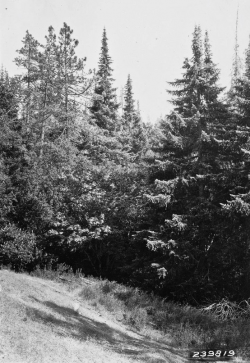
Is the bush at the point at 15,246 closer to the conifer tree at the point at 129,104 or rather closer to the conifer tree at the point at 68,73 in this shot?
the conifer tree at the point at 68,73

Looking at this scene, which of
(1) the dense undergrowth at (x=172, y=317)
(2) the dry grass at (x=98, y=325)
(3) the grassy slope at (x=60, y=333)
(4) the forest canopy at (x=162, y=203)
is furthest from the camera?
(4) the forest canopy at (x=162, y=203)

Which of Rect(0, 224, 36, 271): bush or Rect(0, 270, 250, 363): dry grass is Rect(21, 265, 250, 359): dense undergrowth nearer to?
Rect(0, 270, 250, 363): dry grass

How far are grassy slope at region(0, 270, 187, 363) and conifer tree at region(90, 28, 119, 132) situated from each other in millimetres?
17167

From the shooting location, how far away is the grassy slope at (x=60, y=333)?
706 cm

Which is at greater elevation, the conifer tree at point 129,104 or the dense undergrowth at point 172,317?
the conifer tree at point 129,104

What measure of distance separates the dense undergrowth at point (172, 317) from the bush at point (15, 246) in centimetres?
141

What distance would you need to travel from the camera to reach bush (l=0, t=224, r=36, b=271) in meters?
15.6

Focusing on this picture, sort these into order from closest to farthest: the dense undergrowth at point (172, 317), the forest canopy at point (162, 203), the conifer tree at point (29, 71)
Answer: the dense undergrowth at point (172, 317) → the forest canopy at point (162, 203) → the conifer tree at point (29, 71)

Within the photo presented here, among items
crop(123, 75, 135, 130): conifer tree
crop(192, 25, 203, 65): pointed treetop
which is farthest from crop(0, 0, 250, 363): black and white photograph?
crop(123, 75, 135, 130): conifer tree

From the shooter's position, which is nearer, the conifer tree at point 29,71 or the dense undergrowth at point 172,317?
the dense undergrowth at point 172,317

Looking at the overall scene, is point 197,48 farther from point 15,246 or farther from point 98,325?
point 98,325

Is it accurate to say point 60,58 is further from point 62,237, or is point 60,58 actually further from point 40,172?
point 62,237

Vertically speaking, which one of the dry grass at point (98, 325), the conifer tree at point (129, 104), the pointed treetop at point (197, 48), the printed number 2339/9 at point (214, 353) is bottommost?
the printed number 2339/9 at point (214, 353)

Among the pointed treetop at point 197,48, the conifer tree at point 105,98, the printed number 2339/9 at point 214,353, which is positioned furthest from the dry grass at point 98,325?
the conifer tree at point 105,98
